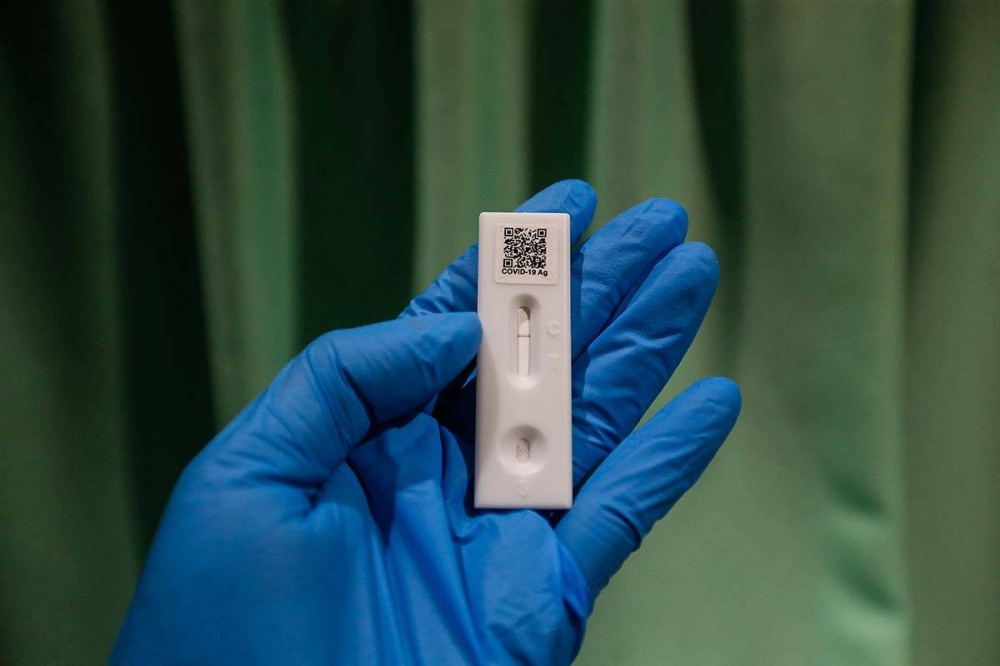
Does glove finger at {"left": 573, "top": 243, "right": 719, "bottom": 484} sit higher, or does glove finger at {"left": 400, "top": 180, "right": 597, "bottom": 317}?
glove finger at {"left": 400, "top": 180, "right": 597, "bottom": 317}

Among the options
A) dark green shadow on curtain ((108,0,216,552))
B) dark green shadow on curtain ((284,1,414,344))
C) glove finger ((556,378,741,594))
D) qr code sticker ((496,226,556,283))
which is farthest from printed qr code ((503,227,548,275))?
dark green shadow on curtain ((108,0,216,552))

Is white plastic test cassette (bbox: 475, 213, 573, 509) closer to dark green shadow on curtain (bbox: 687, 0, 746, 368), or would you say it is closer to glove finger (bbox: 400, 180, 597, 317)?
glove finger (bbox: 400, 180, 597, 317)

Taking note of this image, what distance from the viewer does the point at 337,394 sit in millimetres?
511

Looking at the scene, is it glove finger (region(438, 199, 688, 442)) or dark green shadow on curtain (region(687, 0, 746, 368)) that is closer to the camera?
glove finger (region(438, 199, 688, 442))

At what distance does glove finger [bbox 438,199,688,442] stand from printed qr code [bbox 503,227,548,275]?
0.06 m

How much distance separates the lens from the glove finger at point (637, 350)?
59cm

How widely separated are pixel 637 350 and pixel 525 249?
0.12 metres

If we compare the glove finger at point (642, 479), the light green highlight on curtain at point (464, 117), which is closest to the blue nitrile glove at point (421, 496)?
the glove finger at point (642, 479)

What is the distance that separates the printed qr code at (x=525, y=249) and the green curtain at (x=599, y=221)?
0.21 m

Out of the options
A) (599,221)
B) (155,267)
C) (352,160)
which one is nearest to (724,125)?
(599,221)

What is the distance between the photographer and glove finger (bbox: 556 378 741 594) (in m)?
0.54

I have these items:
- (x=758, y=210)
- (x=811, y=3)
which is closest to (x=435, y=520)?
(x=758, y=210)

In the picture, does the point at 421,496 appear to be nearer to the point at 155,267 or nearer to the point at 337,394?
the point at 337,394

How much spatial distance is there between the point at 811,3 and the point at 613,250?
0.38 meters
